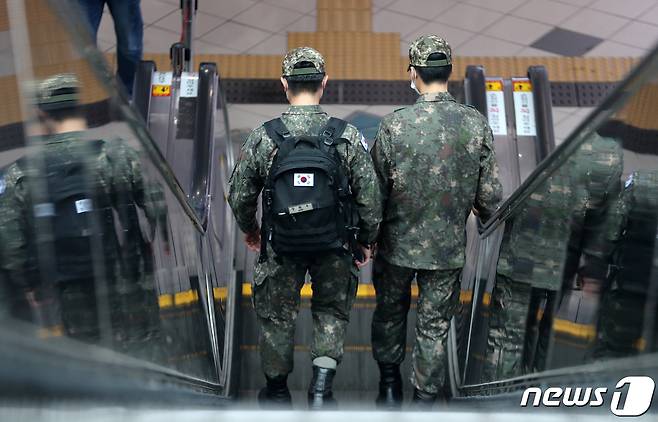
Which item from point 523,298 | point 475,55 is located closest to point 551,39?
point 475,55

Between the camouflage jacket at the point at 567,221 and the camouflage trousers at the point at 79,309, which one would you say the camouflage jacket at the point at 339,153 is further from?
the camouflage trousers at the point at 79,309

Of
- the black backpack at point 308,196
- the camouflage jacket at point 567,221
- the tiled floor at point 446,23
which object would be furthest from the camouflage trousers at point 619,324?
the tiled floor at point 446,23

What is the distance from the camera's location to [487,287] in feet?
12.7

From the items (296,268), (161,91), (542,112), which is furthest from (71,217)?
(542,112)

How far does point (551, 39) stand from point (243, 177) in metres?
4.97

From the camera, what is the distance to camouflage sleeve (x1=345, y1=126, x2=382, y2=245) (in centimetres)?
332

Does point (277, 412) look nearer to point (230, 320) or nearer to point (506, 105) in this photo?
point (230, 320)

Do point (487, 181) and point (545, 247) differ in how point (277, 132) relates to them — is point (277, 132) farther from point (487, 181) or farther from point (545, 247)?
point (545, 247)

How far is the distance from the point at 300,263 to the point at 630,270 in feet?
→ 4.72

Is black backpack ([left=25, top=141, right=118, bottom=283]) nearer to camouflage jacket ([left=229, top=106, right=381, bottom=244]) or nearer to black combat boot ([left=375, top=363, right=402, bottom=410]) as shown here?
camouflage jacket ([left=229, top=106, right=381, bottom=244])

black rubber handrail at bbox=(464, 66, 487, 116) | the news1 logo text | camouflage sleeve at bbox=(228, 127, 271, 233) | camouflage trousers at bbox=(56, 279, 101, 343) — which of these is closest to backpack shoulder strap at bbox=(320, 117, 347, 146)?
camouflage sleeve at bbox=(228, 127, 271, 233)

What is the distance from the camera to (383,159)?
11.6 ft

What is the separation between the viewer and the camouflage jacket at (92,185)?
1.86 m

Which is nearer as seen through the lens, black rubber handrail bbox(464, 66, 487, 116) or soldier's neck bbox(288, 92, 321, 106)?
soldier's neck bbox(288, 92, 321, 106)
